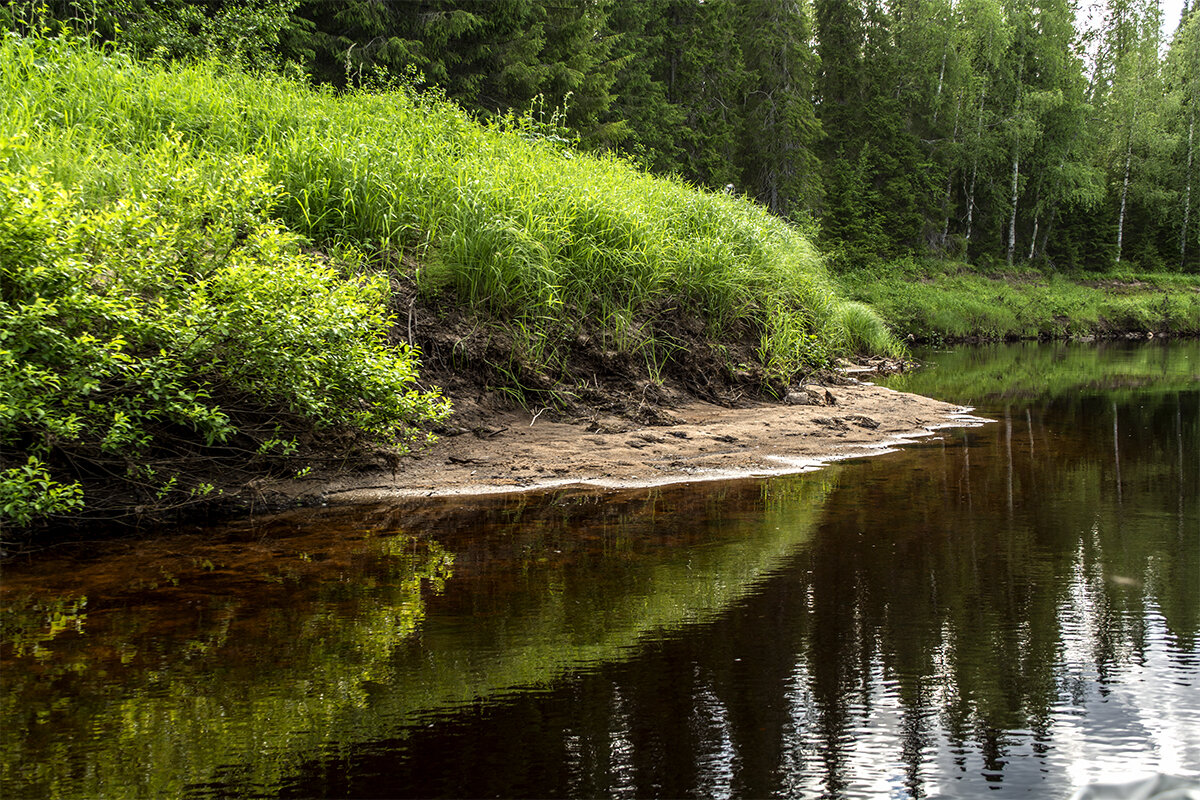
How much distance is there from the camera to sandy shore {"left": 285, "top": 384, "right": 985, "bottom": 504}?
17.5 feet

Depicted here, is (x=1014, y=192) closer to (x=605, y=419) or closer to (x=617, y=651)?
(x=605, y=419)

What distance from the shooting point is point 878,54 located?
34.5 m

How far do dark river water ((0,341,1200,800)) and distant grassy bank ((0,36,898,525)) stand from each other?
64 cm

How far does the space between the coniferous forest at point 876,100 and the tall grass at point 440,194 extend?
29.0ft

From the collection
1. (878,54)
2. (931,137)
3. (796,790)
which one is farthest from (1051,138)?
(796,790)

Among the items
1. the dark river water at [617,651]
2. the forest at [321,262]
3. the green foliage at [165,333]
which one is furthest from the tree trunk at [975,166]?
the green foliage at [165,333]

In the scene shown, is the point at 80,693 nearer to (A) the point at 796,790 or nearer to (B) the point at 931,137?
(A) the point at 796,790

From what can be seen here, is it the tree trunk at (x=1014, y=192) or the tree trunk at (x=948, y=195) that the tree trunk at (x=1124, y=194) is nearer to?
the tree trunk at (x=1014, y=192)

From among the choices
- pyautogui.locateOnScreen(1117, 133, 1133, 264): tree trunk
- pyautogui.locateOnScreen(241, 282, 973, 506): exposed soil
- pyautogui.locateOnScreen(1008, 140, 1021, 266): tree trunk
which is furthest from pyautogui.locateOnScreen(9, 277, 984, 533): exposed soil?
pyautogui.locateOnScreen(1117, 133, 1133, 264): tree trunk

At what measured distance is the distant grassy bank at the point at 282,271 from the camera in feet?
13.3

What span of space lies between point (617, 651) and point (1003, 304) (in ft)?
88.4

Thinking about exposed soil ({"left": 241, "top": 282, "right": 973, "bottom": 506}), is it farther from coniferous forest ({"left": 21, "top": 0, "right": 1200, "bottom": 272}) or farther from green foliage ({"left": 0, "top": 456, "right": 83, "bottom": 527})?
coniferous forest ({"left": 21, "top": 0, "right": 1200, "bottom": 272})

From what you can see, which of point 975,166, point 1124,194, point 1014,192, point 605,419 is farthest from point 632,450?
point 1124,194

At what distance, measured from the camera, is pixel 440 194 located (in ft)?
23.0
